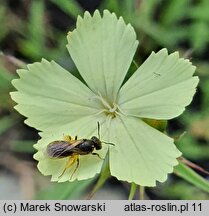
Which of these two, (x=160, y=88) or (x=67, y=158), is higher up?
(x=160, y=88)

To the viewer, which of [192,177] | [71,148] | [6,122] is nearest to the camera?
[71,148]


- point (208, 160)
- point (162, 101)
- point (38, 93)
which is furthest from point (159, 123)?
point (208, 160)

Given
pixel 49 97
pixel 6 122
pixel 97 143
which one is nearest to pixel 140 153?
pixel 97 143

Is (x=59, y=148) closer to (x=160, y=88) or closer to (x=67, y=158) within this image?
(x=67, y=158)

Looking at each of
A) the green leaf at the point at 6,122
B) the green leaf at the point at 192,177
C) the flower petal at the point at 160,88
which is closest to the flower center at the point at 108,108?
the flower petal at the point at 160,88

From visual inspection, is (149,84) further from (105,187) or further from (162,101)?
(105,187)

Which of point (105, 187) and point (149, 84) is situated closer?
point (149, 84)
